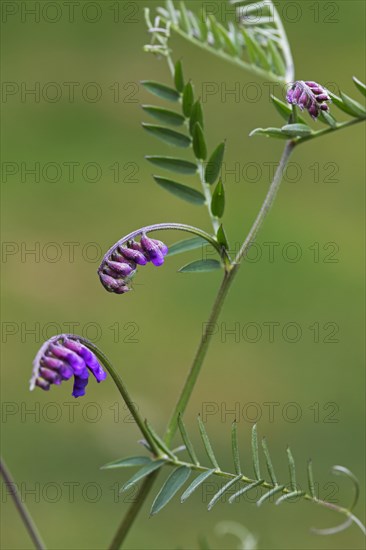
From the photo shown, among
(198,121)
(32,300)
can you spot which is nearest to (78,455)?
(32,300)

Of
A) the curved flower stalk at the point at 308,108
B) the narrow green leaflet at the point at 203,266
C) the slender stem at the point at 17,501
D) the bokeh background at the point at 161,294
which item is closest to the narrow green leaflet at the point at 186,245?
the narrow green leaflet at the point at 203,266

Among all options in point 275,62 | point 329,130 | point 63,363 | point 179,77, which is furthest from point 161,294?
point 63,363

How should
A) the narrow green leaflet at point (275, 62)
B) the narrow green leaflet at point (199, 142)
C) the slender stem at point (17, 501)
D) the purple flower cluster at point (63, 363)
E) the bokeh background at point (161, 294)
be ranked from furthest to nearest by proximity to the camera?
the bokeh background at point (161, 294), the narrow green leaflet at point (275, 62), the narrow green leaflet at point (199, 142), the slender stem at point (17, 501), the purple flower cluster at point (63, 363)

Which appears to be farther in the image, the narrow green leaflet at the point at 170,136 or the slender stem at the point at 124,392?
the narrow green leaflet at the point at 170,136

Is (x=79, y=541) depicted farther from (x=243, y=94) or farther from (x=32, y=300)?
(x=243, y=94)

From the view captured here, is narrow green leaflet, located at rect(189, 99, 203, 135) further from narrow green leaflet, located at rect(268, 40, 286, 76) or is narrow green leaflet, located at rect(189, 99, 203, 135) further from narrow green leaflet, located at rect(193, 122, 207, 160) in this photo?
narrow green leaflet, located at rect(268, 40, 286, 76)

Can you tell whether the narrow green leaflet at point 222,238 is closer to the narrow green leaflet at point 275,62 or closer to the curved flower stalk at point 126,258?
the curved flower stalk at point 126,258

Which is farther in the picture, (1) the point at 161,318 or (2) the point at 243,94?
(2) the point at 243,94
